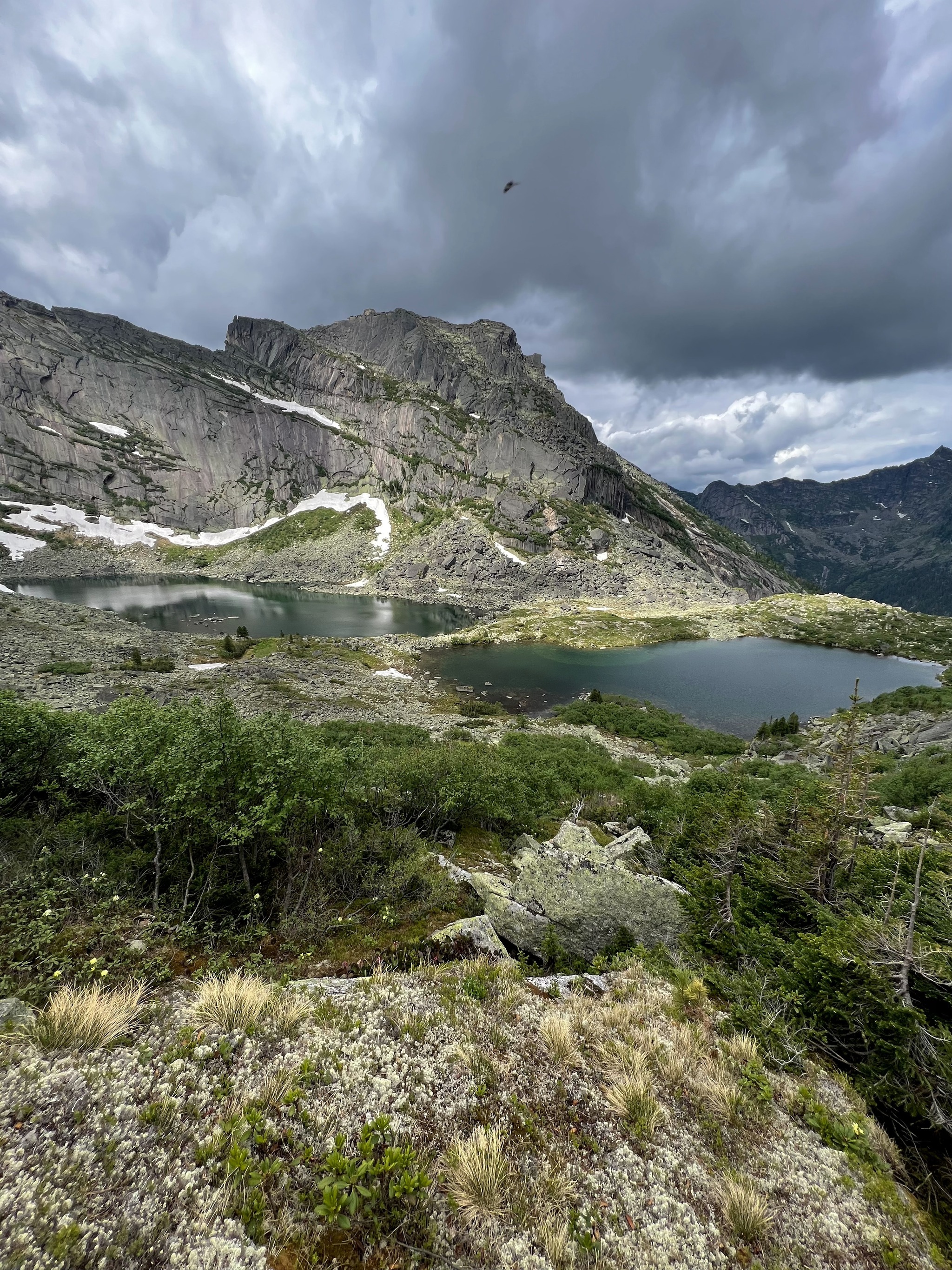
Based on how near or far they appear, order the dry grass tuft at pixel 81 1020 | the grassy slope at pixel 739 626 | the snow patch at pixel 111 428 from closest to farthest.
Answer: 1. the dry grass tuft at pixel 81 1020
2. the grassy slope at pixel 739 626
3. the snow patch at pixel 111 428

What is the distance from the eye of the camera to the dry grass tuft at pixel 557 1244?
3053 mm

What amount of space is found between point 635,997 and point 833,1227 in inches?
100

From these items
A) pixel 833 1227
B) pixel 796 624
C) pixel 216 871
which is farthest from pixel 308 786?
pixel 796 624

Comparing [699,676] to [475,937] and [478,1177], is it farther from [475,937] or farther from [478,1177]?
[478,1177]

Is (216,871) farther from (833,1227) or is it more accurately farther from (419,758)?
(833,1227)

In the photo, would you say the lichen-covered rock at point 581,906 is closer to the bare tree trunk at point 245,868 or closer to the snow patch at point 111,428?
the bare tree trunk at point 245,868

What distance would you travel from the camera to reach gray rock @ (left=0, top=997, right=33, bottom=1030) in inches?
153

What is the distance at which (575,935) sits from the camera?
316 inches

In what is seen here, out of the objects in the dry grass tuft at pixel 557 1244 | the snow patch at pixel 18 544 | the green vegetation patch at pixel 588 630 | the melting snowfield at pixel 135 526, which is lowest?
the green vegetation patch at pixel 588 630

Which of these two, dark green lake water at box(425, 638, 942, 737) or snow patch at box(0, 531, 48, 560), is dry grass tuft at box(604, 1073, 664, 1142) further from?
snow patch at box(0, 531, 48, 560)

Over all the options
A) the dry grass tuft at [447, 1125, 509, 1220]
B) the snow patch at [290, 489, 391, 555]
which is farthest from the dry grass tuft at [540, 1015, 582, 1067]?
the snow patch at [290, 489, 391, 555]

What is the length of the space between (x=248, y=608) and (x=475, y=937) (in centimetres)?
10991

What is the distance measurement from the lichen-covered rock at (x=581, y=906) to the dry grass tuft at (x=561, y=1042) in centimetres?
288

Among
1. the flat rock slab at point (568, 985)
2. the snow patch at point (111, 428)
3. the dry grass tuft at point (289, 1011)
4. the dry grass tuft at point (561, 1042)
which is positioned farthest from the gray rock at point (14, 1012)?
the snow patch at point (111, 428)
